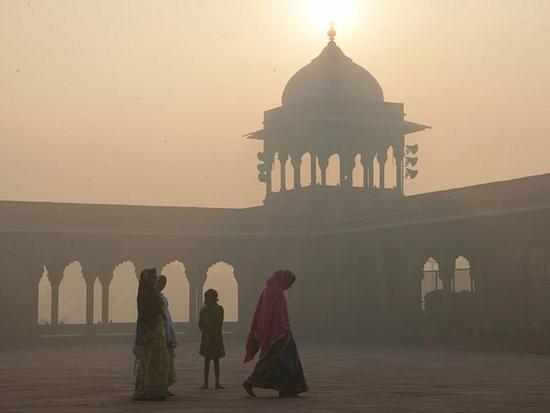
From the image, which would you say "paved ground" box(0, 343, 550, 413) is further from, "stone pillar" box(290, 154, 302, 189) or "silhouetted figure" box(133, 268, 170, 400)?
"stone pillar" box(290, 154, 302, 189)

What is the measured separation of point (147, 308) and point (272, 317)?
51.3 inches

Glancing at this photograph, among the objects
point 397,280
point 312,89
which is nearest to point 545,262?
point 397,280

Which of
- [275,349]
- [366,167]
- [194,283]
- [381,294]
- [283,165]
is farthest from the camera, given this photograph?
[283,165]

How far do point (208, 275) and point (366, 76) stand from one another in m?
7.86

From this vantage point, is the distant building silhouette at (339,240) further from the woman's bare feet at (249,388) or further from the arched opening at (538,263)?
the woman's bare feet at (249,388)

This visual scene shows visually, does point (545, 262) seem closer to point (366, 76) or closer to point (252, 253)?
point (252, 253)

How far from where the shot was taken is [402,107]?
126ft

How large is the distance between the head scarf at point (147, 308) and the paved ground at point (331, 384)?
26.9 inches

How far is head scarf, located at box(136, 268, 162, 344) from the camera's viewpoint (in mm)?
13242

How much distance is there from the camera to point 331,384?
15.4 metres

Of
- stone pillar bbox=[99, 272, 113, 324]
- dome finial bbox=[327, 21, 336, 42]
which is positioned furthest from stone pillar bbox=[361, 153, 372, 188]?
stone pillar bbox=[99, 272, 113, 324]

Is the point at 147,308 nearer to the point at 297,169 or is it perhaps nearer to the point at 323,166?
the point at 323,166

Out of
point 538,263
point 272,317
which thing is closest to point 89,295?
point 538,263

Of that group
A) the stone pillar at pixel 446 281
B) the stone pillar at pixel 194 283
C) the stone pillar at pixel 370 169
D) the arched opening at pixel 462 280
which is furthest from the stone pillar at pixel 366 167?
the stone pillar at pixel 446 281
